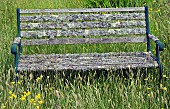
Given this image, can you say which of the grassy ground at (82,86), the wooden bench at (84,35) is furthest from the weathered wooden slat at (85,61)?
the grassy ground at (82,86)

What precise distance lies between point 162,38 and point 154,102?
1.86m

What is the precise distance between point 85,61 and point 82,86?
2.27 ft

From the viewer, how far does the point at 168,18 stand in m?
5.39

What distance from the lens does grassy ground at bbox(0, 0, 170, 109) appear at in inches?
124

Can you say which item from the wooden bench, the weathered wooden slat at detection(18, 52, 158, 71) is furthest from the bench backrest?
the weathered wooden slat at detection(18, 52, 158, 71)

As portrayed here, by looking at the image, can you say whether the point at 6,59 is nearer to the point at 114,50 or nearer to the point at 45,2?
the point at 114,50

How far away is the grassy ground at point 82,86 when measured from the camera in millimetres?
3148

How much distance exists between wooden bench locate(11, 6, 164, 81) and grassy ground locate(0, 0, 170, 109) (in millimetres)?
161

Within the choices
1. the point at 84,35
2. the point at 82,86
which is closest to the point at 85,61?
the point at 84,35

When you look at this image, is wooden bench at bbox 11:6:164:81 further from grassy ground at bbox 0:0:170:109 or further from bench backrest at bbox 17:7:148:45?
grassy ground at bbox 0:0:170:109

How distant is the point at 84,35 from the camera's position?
459 centimetres

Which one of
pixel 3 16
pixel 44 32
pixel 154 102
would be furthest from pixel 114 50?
pixel 3 16

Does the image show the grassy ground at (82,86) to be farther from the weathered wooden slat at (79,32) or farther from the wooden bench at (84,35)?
the weathered wooden slat at (79,32)

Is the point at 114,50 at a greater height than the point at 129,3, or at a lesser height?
lesser
